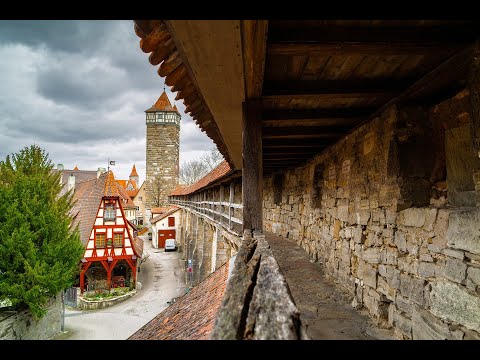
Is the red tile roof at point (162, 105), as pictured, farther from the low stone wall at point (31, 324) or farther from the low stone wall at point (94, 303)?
the low stone wall at point (31, 324)

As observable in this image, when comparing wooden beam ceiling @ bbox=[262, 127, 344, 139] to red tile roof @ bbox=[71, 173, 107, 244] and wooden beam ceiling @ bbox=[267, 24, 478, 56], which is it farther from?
red tile roof @ bbox=[71, 173, 107, 244]

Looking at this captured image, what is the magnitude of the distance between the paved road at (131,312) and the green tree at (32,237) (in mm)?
2194

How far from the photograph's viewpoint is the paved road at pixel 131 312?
1241 centimetres

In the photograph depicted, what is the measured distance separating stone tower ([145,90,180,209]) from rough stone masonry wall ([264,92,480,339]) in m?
36.5

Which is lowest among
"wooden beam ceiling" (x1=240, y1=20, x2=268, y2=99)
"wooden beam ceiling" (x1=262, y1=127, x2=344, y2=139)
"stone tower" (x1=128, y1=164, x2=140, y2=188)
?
"wooden beam ceiling" (x1=240, y1=20, x2=268, y2=99)

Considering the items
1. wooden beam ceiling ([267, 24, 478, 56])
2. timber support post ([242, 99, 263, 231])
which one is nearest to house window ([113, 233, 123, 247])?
timber support post ([242, 99, 263, 231])

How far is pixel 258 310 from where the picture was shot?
86 centimetres

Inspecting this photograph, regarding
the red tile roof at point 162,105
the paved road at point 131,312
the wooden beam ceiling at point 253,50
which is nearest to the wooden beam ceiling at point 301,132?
the wooden beam ceiling at point 253,50

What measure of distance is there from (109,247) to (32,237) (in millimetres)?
5853

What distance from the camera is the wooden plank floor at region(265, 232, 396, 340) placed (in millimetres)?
2989
